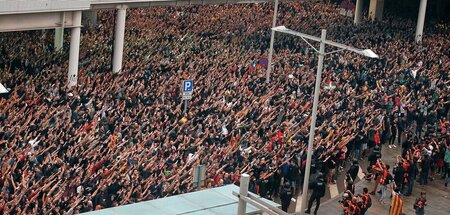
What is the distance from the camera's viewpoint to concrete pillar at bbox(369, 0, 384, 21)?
203 ft

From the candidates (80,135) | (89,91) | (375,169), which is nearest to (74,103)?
(89,91)

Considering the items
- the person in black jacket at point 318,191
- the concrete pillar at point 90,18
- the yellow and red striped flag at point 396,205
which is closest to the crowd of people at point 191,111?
the concrete pillar at point 90,18

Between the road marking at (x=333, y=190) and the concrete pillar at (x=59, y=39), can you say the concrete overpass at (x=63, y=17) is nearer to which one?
the concrete pillar at (x=59, y=39)

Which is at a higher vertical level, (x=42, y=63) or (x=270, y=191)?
(x=42, y=63)

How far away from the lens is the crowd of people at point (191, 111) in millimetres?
23672

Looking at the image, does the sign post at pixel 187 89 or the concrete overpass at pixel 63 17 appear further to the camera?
the concrete overpass at pixel 63 17

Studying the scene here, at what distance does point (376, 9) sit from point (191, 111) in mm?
33051

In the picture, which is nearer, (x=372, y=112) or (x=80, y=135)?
(x=80, y=135)

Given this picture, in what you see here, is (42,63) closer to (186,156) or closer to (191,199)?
(186,156)

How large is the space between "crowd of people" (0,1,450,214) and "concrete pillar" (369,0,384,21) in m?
10.9

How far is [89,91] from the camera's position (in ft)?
106

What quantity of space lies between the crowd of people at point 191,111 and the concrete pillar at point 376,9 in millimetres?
10882

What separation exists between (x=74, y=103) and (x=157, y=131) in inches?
143

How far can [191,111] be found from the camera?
31625mm
